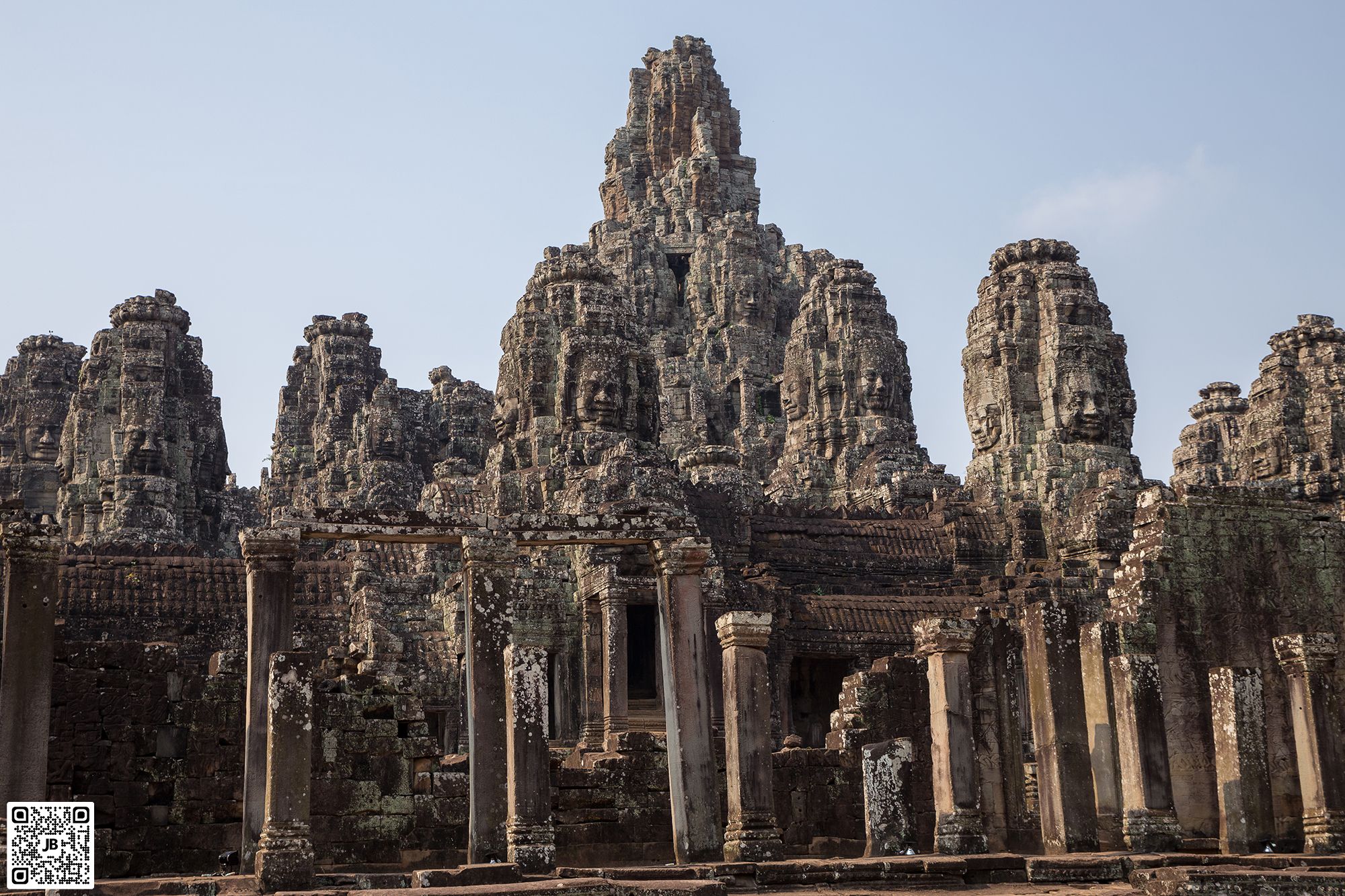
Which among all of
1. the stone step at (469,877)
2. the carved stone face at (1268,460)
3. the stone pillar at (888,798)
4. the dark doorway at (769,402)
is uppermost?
the dark doorway at (769,402)

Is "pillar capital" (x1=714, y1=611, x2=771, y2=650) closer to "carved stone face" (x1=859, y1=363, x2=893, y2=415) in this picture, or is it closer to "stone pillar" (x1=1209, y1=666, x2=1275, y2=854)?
"stone pillar" (x1=1209, y1=666, x2=1275, y2=854)

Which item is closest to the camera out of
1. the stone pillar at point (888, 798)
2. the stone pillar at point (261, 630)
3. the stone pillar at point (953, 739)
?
the stone pillar at point (261, 630)

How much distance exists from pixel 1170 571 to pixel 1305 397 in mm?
19506

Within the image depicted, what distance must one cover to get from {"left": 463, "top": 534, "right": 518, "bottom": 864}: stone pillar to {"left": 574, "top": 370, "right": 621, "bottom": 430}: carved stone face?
19.8m

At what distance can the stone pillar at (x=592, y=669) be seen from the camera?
2754 cm

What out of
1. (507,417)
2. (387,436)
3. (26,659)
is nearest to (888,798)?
(26,659)

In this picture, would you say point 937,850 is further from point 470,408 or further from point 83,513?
point 470,408

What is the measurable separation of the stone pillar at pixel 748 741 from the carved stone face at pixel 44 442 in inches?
1528

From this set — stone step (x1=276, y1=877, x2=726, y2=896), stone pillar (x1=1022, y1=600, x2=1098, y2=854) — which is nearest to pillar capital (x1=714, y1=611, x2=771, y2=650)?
stone pillar (x1=1022, y1=600, x2=1098, y2=854)

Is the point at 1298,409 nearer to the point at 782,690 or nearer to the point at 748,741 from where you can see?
the point at 782,690

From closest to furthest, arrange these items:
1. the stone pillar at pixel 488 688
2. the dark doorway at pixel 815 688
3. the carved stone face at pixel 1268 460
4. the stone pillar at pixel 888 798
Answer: the stone pillar at pixel 488 688 < the stone pillar at pixel 888 798 < the dark doorway at pixel 815 688 < the carved stone face at pixel 1268 460

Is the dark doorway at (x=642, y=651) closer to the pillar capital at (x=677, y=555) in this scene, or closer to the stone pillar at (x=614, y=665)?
the stone pillar at (x=614, y=665)

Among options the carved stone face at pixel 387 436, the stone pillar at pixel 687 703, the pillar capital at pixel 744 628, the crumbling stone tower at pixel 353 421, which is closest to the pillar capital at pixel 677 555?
the stone pillar at pixel 687 703

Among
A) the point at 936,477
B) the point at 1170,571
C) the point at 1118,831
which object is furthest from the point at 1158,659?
the point at 936,477
